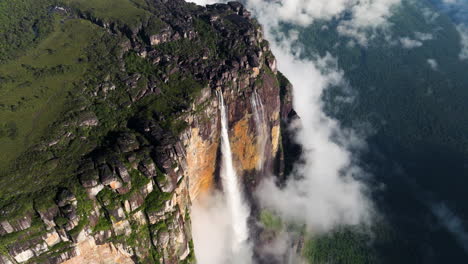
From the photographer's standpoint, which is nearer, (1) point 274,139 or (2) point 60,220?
(2) point 60,220

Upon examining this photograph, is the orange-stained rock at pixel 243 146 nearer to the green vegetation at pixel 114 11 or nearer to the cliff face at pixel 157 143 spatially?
the cliff face at pixel 157 143

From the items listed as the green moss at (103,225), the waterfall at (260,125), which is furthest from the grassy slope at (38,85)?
the waterfall at (260,125)

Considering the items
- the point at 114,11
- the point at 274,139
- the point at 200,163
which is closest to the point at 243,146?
the point at 200,163

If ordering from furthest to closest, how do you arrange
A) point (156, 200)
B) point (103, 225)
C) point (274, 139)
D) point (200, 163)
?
point (274, 139) < point (200, 163) < point (156, 200) < point (103, 225)

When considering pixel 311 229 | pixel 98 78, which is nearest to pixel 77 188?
pixel 98 78

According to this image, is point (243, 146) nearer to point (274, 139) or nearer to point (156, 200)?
point (274, 139)

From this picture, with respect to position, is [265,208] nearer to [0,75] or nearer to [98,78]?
[98,78]
